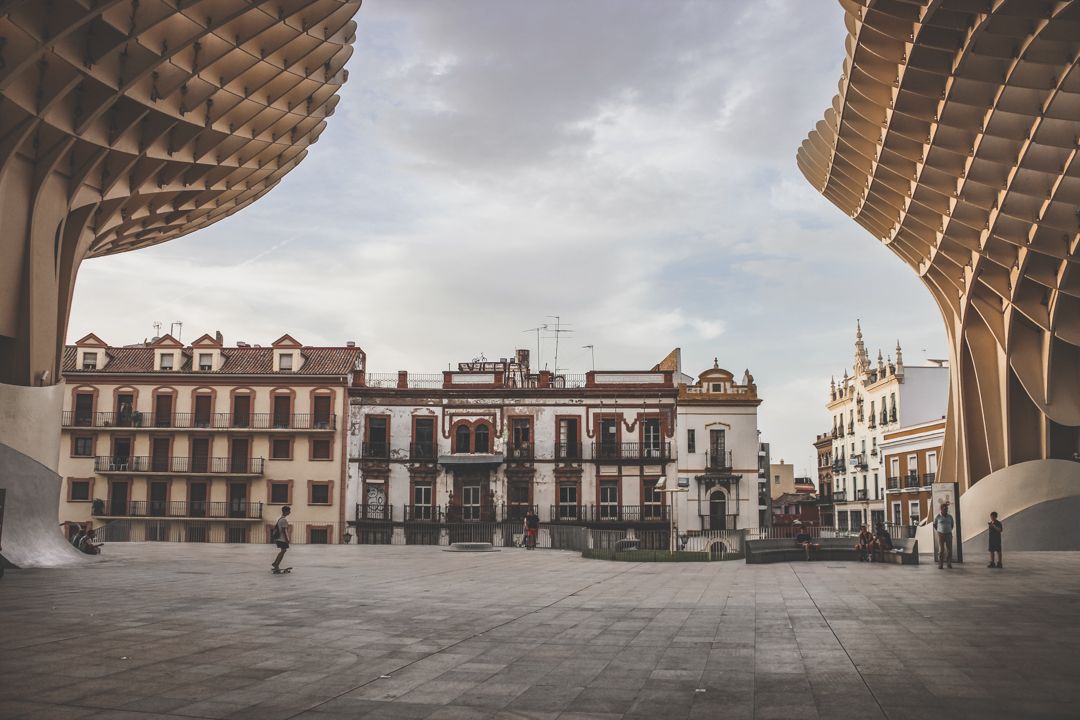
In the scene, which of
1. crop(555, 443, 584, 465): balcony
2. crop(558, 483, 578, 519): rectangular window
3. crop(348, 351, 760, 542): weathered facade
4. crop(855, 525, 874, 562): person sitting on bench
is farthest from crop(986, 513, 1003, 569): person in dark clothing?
crop(555, 443, 584, 465): balcony

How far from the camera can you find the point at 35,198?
2219 centimetres

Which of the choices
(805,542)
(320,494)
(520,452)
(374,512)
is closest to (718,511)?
(520,452)

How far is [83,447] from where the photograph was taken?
54500 millimetres

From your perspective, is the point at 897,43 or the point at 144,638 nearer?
the point at 144,638

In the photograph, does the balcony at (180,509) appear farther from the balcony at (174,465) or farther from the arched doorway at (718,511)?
the arched doorway at (718,511)

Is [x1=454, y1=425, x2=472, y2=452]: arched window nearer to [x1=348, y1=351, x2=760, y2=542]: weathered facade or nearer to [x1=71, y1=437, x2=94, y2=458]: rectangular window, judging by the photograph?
[x1=348, y1=351, x2=760, y2=542]: weathered facade

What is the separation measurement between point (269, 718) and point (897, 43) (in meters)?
22.8

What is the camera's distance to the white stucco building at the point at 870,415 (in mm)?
68688

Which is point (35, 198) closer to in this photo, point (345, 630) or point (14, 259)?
point (14, 259)

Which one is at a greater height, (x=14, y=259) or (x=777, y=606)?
(x=14, y=259)

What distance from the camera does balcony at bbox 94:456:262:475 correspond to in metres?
53.5

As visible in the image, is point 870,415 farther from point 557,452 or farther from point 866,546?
point 866,546

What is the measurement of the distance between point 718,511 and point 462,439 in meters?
15.8

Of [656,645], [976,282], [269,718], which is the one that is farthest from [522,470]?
[269,718]
